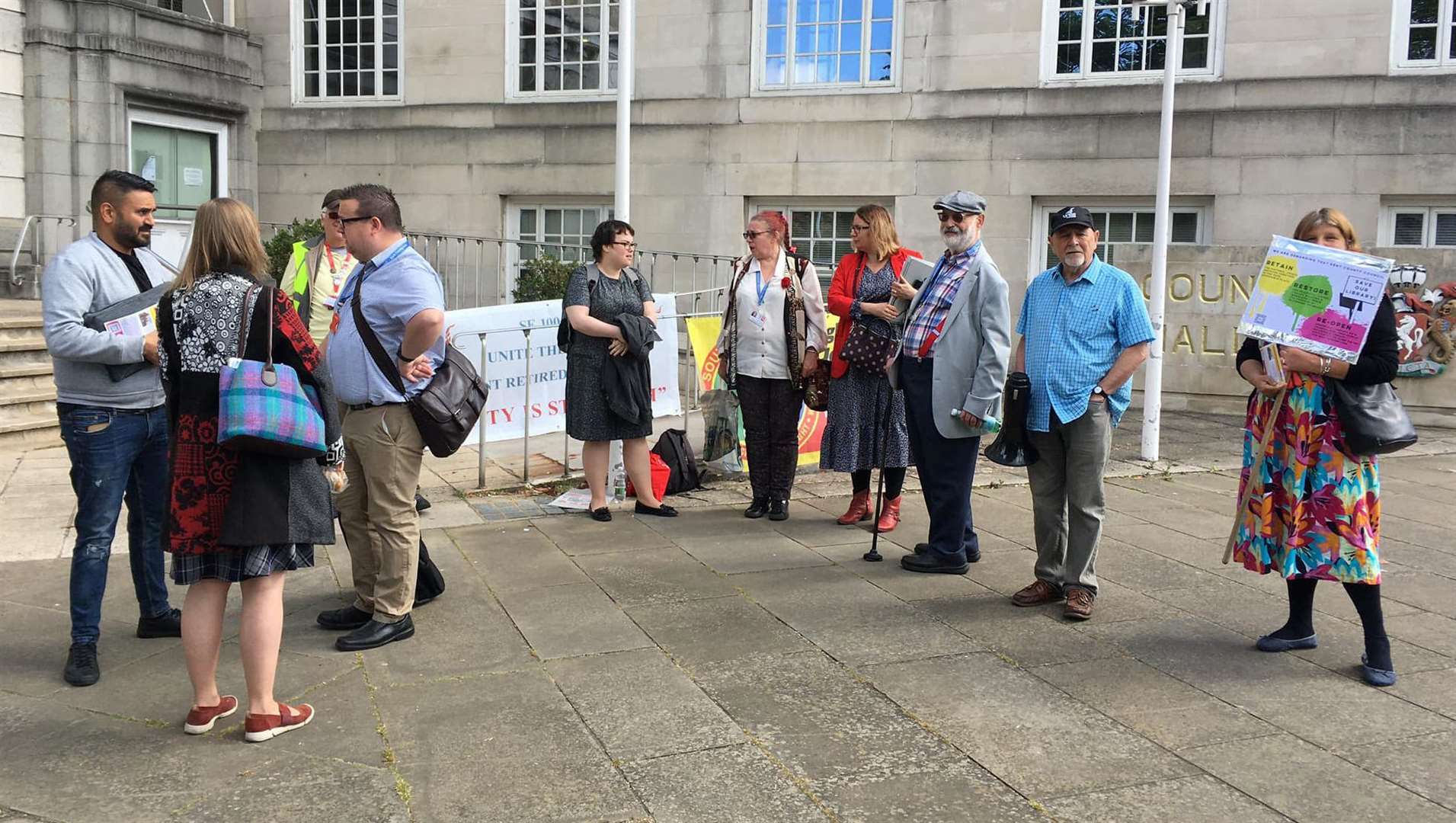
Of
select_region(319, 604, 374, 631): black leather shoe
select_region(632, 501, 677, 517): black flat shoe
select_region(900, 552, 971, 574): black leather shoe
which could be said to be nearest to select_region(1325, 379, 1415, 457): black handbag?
select_region(900, 552, 971, 574): black leather shoe

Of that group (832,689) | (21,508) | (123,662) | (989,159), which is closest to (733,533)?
(832,689)

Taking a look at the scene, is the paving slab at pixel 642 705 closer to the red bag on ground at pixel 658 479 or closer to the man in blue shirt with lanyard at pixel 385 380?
the man in blue shirt with lanyard at pixel 385 380

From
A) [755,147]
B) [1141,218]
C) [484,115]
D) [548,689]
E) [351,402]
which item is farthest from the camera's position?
[484,115]

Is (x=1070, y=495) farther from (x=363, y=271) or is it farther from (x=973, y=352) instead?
(x=363, y=271)

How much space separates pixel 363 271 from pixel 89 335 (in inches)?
39.9

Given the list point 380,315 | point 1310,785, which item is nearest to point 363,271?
point 380,315

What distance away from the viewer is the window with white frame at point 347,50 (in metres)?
16.1

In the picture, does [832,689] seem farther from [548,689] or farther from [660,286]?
[660,286]

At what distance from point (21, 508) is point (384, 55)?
10499mm

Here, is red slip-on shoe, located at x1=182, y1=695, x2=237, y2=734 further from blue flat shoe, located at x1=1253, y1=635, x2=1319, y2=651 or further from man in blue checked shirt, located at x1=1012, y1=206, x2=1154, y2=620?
blue flat shoe, located at x1=1253, y1=635, x2=1319, y2=651

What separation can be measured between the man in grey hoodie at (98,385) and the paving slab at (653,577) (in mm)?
1958

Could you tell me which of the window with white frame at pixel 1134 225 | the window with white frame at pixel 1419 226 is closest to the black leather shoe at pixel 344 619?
the window with white frame at pixel 1134 225

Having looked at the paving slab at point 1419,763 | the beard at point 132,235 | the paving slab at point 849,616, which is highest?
the beard at point 132,235

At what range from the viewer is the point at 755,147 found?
1458 centimetres
